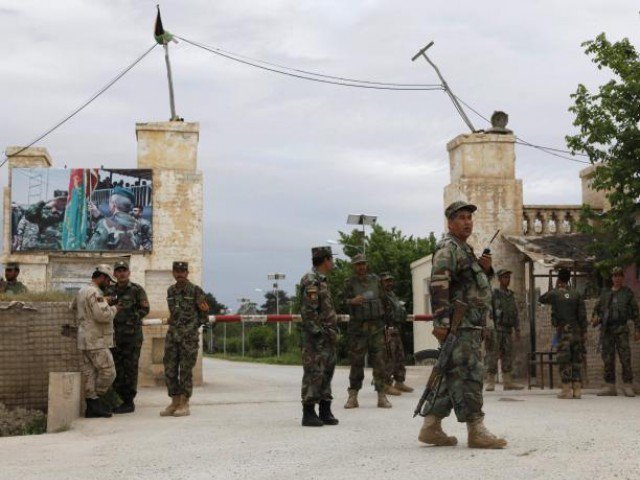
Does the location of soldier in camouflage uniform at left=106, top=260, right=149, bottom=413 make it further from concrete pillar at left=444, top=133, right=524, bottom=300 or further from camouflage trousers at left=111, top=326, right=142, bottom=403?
concrete pillar at left=444, top=133, right=524, bottom=300

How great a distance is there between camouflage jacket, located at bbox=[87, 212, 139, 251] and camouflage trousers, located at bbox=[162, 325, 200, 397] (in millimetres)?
6212

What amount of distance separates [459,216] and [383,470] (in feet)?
7.25

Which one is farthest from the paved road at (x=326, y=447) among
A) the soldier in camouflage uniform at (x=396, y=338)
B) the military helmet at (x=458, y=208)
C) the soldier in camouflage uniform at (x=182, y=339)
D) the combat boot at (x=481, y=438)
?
the military helmet at (x=458, y=208)

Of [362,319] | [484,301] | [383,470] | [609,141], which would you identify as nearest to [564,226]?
[609,141]

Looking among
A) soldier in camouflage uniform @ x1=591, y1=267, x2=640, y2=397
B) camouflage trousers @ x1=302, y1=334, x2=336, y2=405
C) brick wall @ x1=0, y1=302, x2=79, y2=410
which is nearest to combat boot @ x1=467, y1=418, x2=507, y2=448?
camouflage trousers @ x1=302, y1=334, x2=336, y2=405

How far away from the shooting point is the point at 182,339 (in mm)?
10688

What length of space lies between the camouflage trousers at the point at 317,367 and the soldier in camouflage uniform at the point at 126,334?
9.91 feet

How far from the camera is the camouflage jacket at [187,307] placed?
424 inches

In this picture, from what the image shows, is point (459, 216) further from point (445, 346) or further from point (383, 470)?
point (383, 470)

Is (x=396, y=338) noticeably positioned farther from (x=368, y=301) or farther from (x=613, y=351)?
(x=613, y=351)

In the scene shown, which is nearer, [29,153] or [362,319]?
[362,319]

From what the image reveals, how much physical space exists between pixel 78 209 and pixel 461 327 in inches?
435

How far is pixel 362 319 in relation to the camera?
1127 centimetres

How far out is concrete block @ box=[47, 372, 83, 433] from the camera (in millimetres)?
9820
